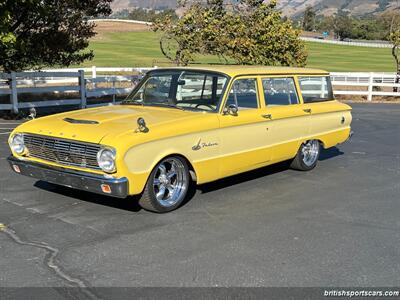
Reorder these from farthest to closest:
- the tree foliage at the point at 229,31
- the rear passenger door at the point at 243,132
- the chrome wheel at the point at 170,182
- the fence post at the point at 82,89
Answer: the tree foliage at the point at 229,31 → the fence post at the point at 82,89 → the rear passenger door at the point at 243,132 → the chrome wheel at the point at 170,182

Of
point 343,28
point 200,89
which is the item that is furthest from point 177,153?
point 343,28

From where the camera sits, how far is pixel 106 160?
5.25m

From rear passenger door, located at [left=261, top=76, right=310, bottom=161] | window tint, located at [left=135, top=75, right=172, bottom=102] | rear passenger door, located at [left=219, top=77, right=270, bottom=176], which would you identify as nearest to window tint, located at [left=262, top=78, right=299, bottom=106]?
rear passenger door, located at [left=261, top=76, right=310, bottom=161]

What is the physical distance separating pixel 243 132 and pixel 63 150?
229 centimetres

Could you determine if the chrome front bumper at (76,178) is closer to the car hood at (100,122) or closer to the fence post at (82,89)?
the car hood at (100,122)

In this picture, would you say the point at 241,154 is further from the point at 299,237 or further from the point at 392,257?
the point at 392,257

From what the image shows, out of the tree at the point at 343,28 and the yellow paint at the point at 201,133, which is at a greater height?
the tree at the point at 343,28

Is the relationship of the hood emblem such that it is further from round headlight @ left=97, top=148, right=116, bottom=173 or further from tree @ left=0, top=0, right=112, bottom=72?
tree @ left=0, top=0, right=112, bottom=72

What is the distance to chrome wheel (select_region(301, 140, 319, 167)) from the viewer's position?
27.0 feet

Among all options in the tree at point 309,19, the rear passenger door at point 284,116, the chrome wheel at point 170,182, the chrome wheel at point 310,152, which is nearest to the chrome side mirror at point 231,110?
the rear passenger door at point 284,116

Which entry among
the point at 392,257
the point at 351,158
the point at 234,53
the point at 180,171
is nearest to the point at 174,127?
the point at 180,171

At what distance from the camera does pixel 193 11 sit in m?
16.8

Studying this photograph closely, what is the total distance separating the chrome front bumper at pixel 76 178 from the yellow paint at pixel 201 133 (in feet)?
0.34

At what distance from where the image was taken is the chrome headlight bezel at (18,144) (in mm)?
6039
